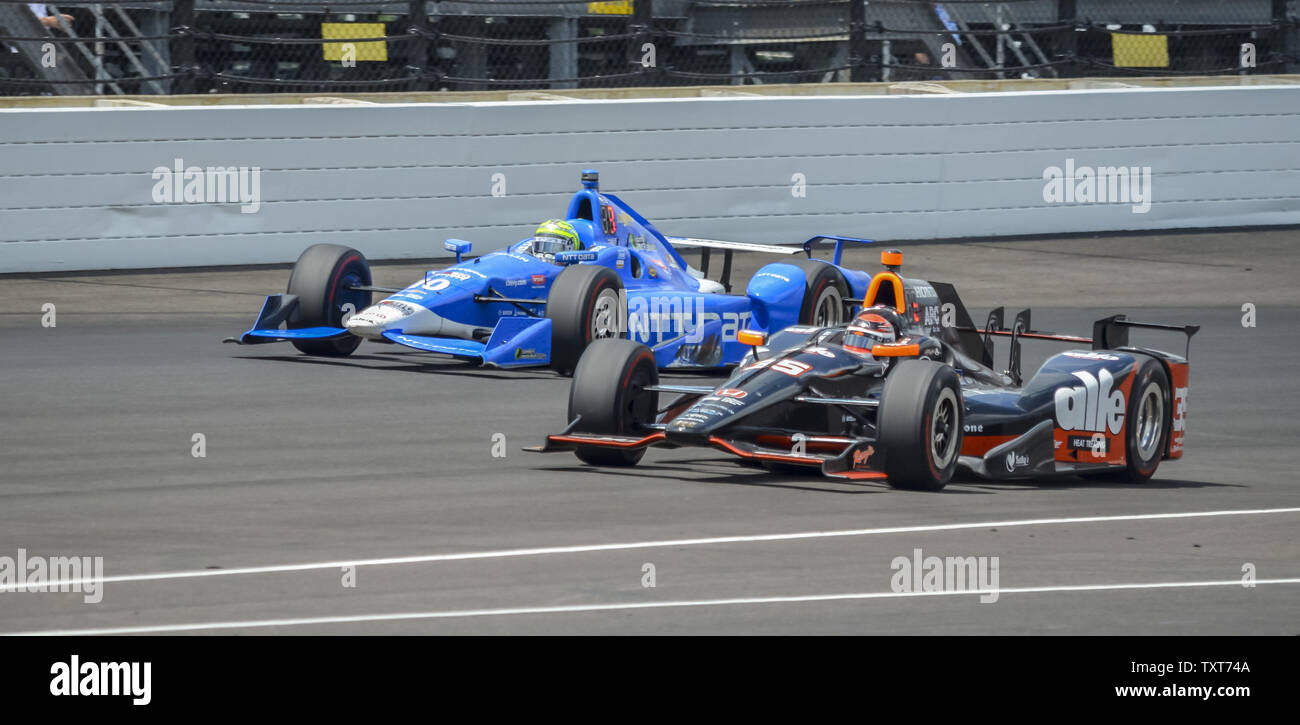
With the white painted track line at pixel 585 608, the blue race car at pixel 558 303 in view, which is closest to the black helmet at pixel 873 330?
the white painted track line at pixel 585 608

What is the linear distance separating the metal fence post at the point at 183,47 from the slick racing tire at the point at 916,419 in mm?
11656

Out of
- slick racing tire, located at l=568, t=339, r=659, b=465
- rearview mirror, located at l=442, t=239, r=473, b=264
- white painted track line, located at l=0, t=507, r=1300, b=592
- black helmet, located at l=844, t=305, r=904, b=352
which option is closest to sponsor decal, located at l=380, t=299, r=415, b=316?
rearview mirror, located at l=442, t=239, r=473, b=264

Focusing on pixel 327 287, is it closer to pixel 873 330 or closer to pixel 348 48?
pixel 873 330

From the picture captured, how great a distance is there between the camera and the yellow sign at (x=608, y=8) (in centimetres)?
2173

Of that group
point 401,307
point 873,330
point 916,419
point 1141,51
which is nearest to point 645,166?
point 1141,51

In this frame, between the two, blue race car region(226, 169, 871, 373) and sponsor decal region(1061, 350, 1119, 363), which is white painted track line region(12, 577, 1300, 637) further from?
blue race car region(226, 169, 871, 373)

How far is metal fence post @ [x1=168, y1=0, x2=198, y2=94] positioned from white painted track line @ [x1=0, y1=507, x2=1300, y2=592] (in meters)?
12.5

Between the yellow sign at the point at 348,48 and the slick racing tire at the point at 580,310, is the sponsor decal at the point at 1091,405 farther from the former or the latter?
the yellow sign at the point at 348,48

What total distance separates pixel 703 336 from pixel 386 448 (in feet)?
13.3

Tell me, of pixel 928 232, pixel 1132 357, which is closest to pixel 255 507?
pixel 1132 357

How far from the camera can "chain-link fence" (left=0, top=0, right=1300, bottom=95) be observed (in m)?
20.2

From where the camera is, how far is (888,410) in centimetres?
936

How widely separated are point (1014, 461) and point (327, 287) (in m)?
5.91

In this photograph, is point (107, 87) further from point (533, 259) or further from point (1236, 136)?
point (1236, 136)
